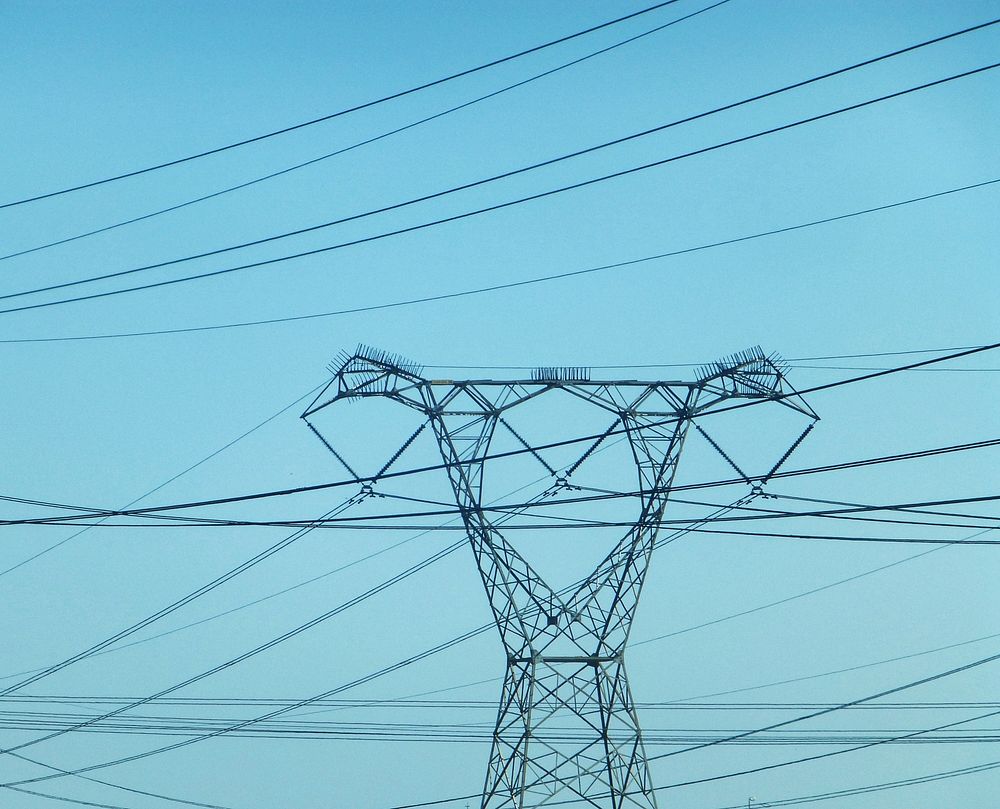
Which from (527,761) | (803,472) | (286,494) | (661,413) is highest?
(661,413)

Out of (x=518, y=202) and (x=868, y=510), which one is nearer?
(x=868, y=510)

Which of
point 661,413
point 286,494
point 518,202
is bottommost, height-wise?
point 286,494

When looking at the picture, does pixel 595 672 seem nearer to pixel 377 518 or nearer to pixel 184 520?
pixel 377 518

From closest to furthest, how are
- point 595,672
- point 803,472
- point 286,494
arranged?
point 803,472, point 286,494, point 595,672

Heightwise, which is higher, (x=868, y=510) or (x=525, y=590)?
(x=525, y=590)

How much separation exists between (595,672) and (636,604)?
5.33 feet

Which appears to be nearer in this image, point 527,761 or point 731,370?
point 527,761

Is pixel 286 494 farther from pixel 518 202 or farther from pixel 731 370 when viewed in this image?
pixel 731 370

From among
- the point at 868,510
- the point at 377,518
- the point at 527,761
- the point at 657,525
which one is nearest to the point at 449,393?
the point at 377,518

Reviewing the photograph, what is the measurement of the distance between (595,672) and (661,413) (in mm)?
5544

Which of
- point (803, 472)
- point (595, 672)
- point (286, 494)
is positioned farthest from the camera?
point (595, 672)

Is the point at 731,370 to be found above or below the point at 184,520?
above

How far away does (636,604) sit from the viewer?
1139 inches

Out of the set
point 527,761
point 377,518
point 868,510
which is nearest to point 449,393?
point 377,518
